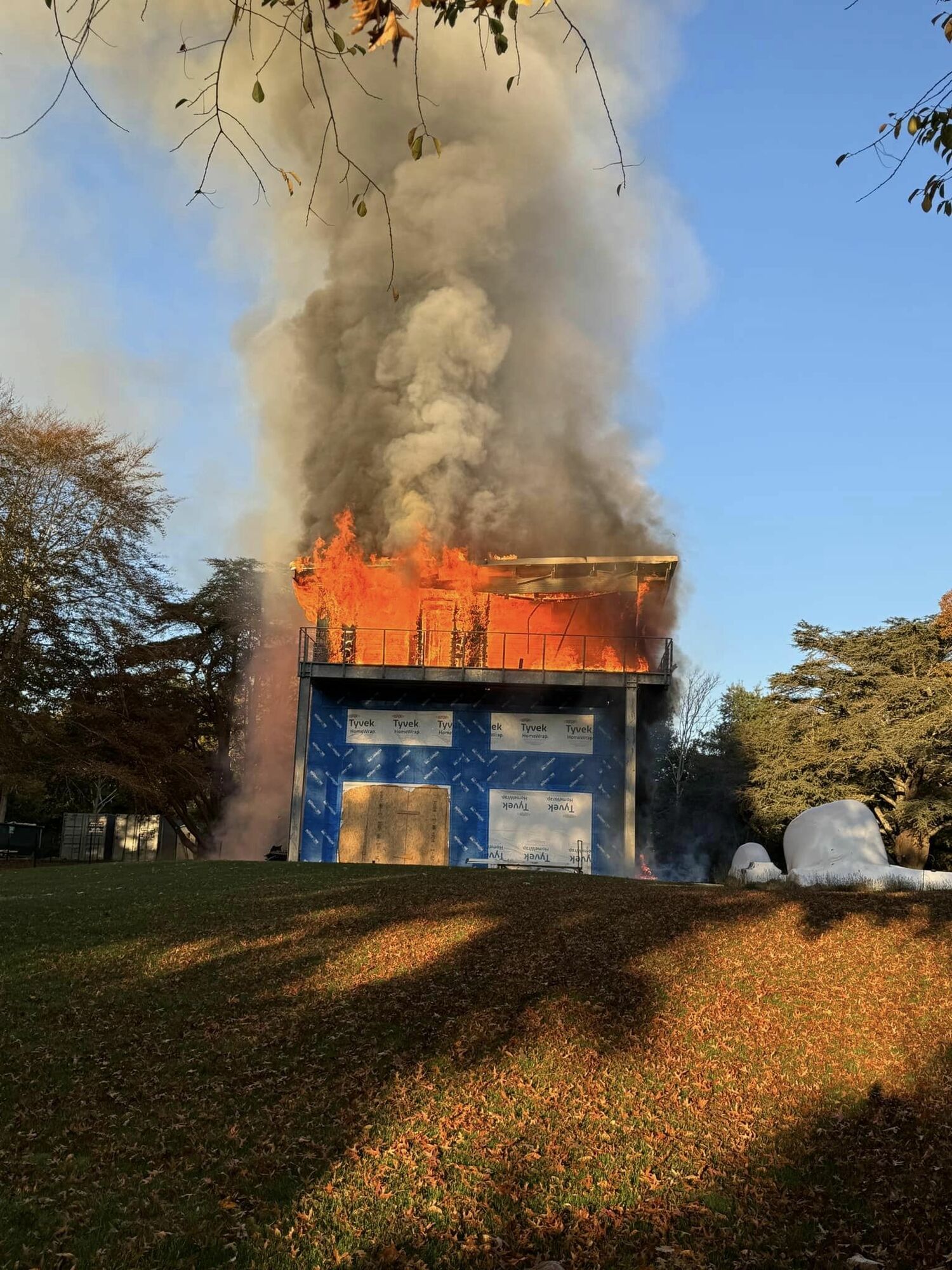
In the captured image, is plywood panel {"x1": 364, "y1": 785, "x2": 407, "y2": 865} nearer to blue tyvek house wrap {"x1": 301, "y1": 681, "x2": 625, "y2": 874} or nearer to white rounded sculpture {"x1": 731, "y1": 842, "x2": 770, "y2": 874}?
blue tyvek house wrap {"x1": 301, "y1": 681, "x2": 625, "y2": 874}

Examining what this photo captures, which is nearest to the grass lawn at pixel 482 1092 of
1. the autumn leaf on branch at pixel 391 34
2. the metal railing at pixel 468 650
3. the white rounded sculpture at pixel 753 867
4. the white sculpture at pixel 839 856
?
the autumn leaf on branch at pixel 391 34

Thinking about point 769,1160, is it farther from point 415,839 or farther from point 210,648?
point 210,648

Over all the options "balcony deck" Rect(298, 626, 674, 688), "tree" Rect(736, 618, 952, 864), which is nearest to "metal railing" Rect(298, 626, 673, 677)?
"balcony deck" Rect(298, 626, 674, 688)

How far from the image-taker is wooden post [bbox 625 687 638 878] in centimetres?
2425

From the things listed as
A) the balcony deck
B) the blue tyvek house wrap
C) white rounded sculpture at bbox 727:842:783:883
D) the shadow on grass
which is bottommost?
the shadow on grass

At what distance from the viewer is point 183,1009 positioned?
8.62m

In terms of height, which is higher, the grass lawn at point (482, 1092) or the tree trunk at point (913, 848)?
the tree trunk at point (913, 848)

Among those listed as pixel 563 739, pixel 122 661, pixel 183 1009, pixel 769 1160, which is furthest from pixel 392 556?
pixel 769 1160

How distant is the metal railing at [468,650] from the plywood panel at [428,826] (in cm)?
351

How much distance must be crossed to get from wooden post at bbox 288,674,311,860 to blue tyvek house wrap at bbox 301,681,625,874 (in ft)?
0.51

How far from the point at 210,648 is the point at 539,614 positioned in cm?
1799

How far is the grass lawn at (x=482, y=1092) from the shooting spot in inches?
197

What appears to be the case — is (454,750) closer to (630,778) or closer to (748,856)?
(630,778)

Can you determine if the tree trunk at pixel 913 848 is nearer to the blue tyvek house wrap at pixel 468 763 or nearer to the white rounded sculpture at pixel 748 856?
the white rounded sculpture at pixel 748 856
